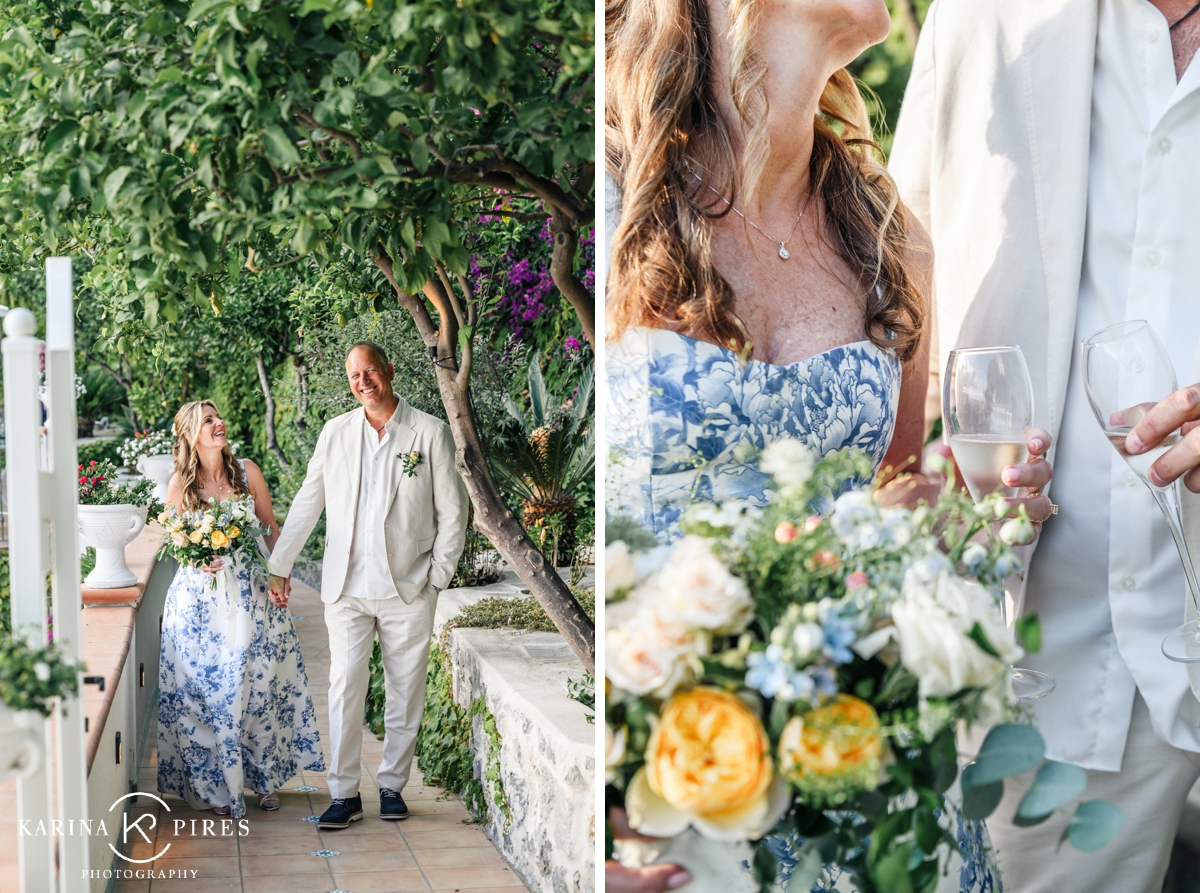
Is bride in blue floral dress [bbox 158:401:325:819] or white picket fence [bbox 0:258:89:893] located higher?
white picket fence [bbox 0:258:89:893]

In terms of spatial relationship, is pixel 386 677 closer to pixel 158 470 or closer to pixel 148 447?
pixel 158 470

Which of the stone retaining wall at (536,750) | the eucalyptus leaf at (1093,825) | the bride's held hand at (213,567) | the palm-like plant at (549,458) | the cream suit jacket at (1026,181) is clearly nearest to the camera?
the eucalyptus leaf at (1093,825)

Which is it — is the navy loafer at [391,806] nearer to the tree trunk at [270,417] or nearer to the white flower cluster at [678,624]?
the white flower cluster at [678,624]

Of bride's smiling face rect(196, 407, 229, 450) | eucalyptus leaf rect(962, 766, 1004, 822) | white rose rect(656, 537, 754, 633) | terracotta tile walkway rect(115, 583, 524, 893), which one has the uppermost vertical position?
white rose rect(656, 537, 754, 633)

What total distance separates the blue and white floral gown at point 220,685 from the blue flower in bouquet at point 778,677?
12.9 feet

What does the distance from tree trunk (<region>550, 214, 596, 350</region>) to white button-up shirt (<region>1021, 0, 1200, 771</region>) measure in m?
1.34

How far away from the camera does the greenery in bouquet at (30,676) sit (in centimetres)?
158

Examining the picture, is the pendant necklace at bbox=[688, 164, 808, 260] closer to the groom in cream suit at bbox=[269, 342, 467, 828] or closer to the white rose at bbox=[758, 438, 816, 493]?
the white rose at bbox=[758, 438, 816, 493]

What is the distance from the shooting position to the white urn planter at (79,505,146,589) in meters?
Answer: 4.86

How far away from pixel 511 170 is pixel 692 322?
115cm

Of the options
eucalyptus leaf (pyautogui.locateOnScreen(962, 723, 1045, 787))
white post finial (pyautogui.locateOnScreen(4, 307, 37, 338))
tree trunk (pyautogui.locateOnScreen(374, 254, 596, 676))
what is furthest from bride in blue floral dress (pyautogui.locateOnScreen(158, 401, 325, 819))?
eucalyptus leaf (pyautogui.locateOnScreen(962, 723, 1045, 787))

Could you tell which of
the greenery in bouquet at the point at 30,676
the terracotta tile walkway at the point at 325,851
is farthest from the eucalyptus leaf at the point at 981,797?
the terracotta tile walkway at the point at 325,851

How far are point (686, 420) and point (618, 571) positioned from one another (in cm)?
36

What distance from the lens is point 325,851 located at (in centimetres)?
419
